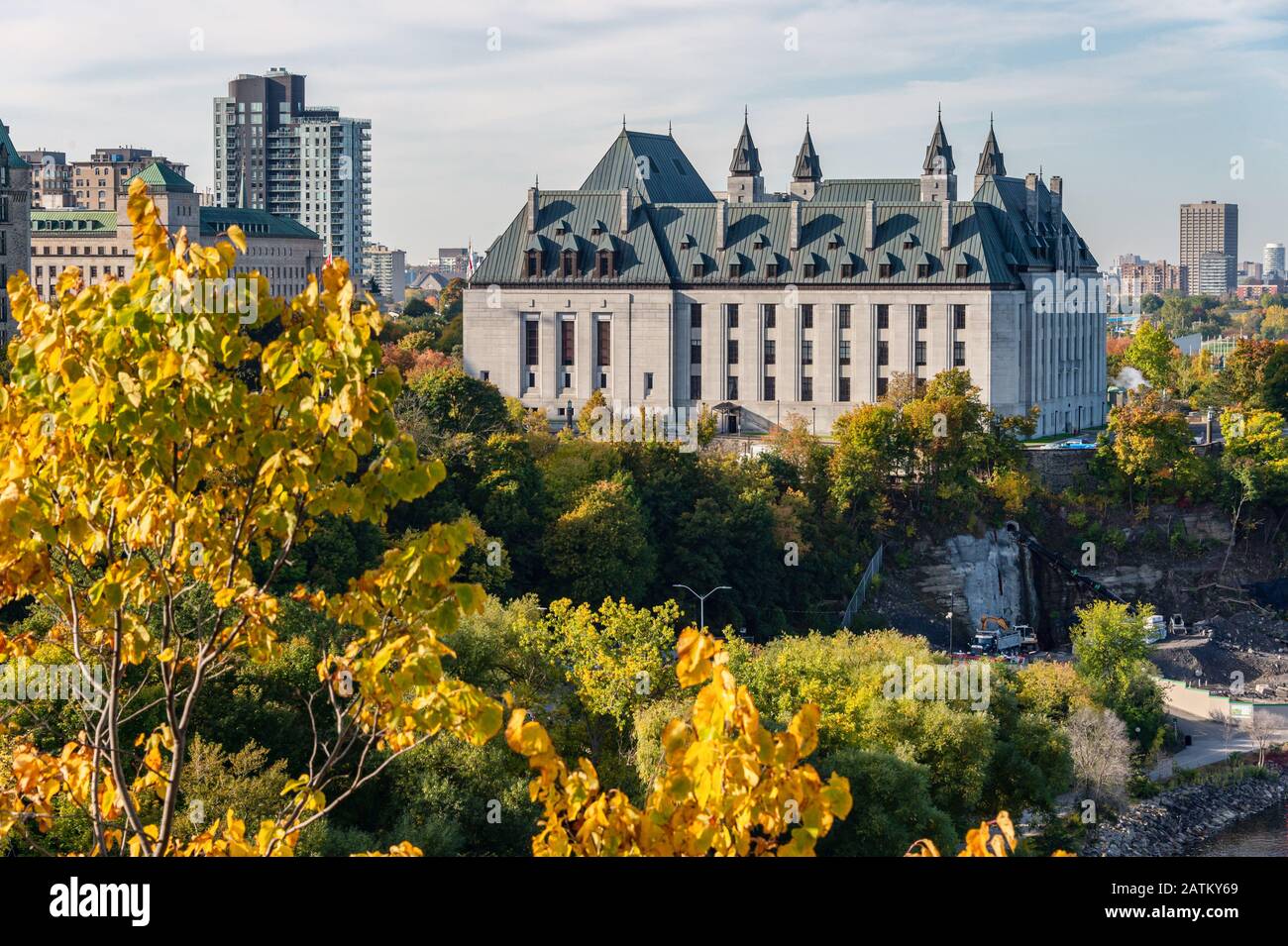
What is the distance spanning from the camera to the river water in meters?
61.8

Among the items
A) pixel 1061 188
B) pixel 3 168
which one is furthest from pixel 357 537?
pixel 1061 188

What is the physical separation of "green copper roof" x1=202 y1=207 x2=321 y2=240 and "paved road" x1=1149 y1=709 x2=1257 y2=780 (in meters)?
99.6

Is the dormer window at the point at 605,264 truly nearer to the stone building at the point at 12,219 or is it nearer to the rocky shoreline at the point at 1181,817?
the stone building at the point at 12,219

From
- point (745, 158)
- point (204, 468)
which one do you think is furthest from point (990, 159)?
point (204, 468)

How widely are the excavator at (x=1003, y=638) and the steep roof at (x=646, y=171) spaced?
1414 inches

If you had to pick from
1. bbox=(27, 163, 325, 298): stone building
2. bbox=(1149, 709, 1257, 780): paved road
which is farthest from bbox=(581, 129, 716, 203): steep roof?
bbox=(1149, 709, 1257, 780): paved road

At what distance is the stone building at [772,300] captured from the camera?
109 meters

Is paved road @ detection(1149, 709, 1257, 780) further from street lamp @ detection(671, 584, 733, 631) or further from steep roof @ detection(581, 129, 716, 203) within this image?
steep roof @ detection(581, 129, 716, 203)

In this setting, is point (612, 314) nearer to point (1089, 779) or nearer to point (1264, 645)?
point (1264, 645)

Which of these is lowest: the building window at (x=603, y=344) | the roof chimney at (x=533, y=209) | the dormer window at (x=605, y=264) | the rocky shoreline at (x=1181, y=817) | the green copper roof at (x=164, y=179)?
the rocky shoreline at (x=1181, y=817)

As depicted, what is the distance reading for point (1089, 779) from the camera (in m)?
60.4

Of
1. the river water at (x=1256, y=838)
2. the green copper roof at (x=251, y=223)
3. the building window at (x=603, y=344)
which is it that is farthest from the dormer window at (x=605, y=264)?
the river water at (x=1256, y=838)

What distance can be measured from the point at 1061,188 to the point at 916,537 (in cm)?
3492

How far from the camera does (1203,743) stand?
74.4 m
